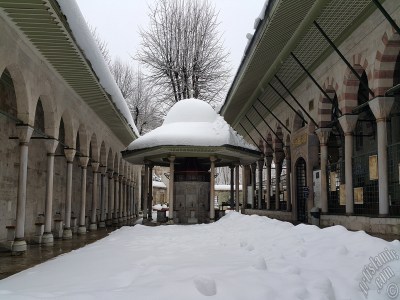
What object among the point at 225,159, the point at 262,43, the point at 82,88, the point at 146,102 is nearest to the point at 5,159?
the point at 82,88

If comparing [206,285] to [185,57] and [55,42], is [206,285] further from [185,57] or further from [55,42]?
[185,57]

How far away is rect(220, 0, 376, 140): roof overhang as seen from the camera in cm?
1127

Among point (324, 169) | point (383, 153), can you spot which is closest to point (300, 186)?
point (324, 169)

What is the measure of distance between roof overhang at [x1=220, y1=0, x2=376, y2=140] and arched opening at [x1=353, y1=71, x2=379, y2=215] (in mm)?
1788

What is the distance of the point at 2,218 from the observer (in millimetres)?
12336

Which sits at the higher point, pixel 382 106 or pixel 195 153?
pixel 382 106

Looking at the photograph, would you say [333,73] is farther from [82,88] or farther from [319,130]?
[82,88]

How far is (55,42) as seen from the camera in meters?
10.6

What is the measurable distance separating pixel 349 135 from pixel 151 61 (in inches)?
890

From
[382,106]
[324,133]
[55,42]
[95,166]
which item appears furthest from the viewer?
[95,166]

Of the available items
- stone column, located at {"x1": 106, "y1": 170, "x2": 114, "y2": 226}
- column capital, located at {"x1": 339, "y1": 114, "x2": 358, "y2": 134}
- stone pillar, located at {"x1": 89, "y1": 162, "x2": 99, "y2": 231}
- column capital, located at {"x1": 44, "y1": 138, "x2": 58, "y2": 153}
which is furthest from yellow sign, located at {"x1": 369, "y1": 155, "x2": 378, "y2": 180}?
stone column, located at {"x1": 106, "y1": 170, "x2": 114, "y2": 226}

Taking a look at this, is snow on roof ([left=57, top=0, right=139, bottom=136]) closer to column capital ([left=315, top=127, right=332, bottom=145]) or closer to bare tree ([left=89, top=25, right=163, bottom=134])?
column capital ([left=315, top=127, right=332, bottom=145])

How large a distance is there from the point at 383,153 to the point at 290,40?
4.88 meters

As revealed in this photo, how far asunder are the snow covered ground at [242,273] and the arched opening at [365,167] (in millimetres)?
4908
